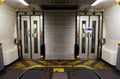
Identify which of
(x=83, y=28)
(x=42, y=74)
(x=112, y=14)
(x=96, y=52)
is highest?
(x=112, y=14)

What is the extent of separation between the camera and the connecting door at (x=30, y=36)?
290 inches

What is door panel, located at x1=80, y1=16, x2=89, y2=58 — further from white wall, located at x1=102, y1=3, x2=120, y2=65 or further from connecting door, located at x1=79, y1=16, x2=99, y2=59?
white wall, located at x1=102, y1=3, x2=120, y2=65

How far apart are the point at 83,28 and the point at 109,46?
1.76 metres

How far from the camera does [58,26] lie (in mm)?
7531

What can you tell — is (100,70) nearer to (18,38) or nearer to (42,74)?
(42,74)

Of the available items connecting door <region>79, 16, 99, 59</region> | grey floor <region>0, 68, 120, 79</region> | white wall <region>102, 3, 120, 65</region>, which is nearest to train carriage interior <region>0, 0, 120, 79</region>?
connecting door <region>79, 16, 99, 59</region>

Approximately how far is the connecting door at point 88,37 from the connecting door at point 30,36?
2.46 metres

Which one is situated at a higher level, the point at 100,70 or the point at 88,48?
the point at 88,48

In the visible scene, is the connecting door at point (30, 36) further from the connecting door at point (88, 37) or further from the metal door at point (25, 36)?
the connecting door at point (88, 37)

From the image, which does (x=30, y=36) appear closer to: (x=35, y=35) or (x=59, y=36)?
(x=35, y=35)

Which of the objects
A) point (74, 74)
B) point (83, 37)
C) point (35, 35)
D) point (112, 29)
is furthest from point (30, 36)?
point (112, 29)

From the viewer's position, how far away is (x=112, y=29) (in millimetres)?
6035

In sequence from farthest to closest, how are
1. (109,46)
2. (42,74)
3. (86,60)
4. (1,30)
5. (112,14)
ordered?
1. (86,60)
2. (109,46)
3. (112,14)
4. (1,30)
5. (42,74)

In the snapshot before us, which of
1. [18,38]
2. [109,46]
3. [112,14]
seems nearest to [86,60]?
[109,46]
